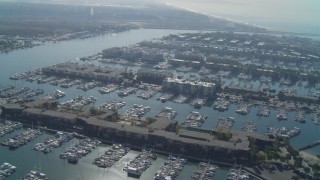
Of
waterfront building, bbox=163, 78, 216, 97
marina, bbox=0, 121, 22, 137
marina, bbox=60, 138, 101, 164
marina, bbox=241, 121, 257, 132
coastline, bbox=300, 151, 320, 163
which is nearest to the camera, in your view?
marina, bbox=60, 138, 101, 164

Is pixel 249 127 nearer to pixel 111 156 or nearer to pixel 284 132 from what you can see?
pixel 284 132

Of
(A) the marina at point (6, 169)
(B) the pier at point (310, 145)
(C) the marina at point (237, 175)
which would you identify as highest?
(C) the marina at point (237, 175)

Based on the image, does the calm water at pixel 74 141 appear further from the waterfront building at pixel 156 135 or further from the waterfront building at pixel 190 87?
the waterfront building at pixel 190 87

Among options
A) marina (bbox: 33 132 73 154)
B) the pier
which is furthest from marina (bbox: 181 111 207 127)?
marina (bbox: 33 132 73 154)

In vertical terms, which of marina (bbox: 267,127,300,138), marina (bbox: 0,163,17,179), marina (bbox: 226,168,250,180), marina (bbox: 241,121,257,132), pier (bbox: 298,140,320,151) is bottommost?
marina (bbox: 0,163,17,179)

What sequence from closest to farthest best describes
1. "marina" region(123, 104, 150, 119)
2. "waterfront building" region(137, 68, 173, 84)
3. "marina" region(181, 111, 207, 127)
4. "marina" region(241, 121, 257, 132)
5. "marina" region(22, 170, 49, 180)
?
"marina" region(22, 170, 49, 180)
"marina" region(241, 121, 257, 132)
"marina" region(181, 111, 207, 127)
"marina" region(123, 104, 150, 119)
"waterfront building" region(137, 68, 173, 84)

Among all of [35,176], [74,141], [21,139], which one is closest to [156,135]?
[74,141]

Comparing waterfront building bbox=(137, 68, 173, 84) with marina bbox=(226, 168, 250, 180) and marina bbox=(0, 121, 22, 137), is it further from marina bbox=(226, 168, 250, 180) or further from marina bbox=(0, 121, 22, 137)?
marina bbox=(226, 168, 250, 180)

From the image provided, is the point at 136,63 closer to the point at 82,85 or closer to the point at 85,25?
the point at 82,85

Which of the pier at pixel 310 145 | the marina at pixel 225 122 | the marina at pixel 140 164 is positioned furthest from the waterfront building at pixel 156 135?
the pier at pixel 310 145
